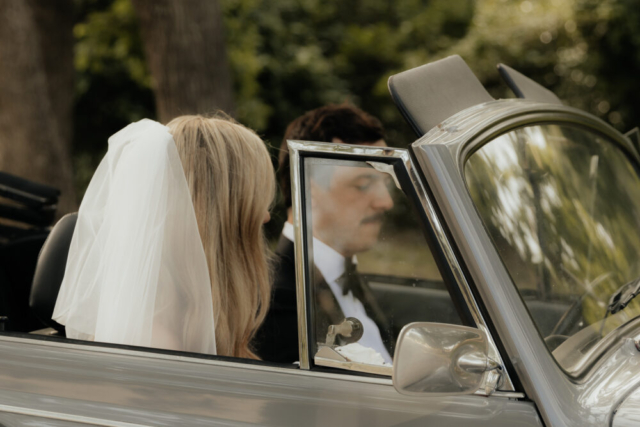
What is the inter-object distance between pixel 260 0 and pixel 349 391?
10.3 meters

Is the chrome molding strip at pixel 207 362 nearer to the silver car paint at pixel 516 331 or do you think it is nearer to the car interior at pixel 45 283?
the silver car paint at pixel 516 331

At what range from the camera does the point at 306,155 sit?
154 cm

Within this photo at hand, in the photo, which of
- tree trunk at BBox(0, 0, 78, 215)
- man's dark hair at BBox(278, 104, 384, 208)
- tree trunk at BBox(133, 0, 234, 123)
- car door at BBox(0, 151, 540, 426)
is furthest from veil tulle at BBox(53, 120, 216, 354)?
tree trunk at BBox(0, 0, 78, 215)

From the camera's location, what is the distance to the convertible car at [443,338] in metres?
1.36

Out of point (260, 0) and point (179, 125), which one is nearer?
point (179, 125)

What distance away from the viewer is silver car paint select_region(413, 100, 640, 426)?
4.44ft

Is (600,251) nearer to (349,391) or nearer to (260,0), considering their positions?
(349,391)

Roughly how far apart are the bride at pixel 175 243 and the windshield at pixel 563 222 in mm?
732

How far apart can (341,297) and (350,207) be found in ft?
0.71

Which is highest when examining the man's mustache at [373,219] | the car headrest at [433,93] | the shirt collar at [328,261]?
the car headrest at [433,93]

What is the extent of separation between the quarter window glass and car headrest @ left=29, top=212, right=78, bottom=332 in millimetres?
945

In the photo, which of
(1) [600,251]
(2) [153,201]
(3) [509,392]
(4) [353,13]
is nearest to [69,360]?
(2) [153,201]

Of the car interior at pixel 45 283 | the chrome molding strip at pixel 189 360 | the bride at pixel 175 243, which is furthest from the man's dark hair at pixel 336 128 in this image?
the chrome molding strip at pixel 189 360

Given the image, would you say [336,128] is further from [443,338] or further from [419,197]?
[443,338]
